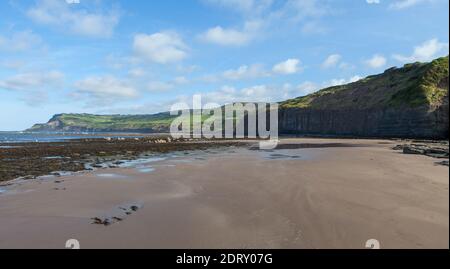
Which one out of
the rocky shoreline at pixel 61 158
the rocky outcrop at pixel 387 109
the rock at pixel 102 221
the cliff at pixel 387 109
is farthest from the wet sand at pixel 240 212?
the cliff at pixel 387 109

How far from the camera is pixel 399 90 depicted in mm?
65000

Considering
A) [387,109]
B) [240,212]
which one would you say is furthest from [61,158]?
[387,109]

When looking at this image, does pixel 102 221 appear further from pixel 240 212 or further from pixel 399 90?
pixel 399 90

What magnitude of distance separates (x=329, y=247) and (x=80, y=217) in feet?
22.4

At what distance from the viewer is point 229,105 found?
179 metres

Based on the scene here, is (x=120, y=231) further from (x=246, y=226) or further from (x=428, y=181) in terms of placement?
(x=428, y=181)

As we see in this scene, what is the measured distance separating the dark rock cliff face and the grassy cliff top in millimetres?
1776

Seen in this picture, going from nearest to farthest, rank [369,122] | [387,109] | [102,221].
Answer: [102,221]
[387,109]
[369,122]

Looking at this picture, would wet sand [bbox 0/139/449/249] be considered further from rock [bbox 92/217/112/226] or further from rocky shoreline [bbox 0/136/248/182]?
rocky shoreline [bbox 0/136/248/182]

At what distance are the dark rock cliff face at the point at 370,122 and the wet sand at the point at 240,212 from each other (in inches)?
1034

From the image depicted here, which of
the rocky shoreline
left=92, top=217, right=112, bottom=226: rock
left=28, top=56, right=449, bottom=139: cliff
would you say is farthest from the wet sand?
left=28, top=56, right=449, bottom=139: cliff

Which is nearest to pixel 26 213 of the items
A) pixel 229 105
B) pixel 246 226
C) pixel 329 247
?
pixel 246 226

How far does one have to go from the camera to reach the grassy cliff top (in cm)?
5209

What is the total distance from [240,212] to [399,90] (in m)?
67.8
